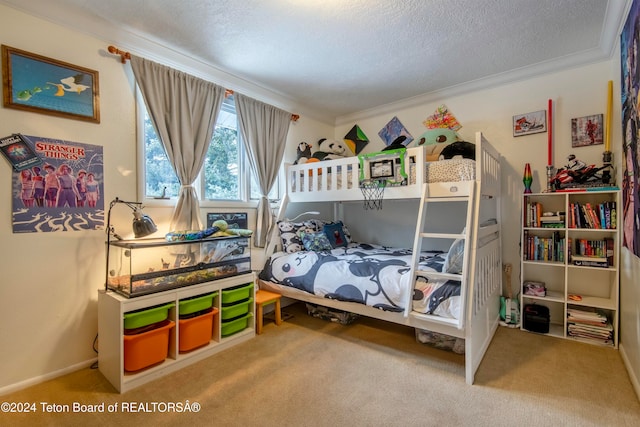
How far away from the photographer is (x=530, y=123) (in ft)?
9.66

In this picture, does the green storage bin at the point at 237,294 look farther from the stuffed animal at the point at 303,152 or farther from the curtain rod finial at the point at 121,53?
the curtain rod finial at the point at 121,53

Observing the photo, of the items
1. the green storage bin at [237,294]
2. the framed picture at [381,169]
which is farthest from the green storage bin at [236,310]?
the framed picture at [381,169]

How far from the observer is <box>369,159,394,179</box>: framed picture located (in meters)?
2.63

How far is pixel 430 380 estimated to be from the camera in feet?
6.44

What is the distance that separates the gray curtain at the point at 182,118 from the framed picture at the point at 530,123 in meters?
3.02

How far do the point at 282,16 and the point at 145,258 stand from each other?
77.2 inches

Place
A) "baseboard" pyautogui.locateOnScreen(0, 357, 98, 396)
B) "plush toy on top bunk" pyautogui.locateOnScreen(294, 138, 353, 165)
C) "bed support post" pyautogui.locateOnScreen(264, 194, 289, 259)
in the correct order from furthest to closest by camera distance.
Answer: "plush toy on top bunk" pyautogui.locateOnScreen(294, 138, 353, 165) → "bed support post" pyautogui.locateOnScreen(264, 194, 289, 259) → "baseboard" pyautogui.locateOnScreen(0, 357, 98, 396)

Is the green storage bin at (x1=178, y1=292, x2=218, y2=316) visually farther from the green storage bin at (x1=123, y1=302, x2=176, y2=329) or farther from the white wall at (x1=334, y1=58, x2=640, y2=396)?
the white wall at (x1=334, y1=58, x2=640, y2=396)

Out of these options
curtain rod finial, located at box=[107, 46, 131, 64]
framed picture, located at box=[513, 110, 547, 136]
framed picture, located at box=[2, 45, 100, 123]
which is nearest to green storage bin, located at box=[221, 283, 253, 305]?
framed picture, located at box=[2, 45, 100, 123]

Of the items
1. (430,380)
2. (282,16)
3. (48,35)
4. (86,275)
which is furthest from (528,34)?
(86,275)

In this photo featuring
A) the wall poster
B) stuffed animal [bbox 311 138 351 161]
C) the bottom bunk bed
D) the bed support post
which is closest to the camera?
the wall poster

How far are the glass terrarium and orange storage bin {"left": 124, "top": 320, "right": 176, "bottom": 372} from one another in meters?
0.27

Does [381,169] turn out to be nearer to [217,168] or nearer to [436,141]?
[436,141]

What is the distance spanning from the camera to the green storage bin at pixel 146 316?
6.21 ft
